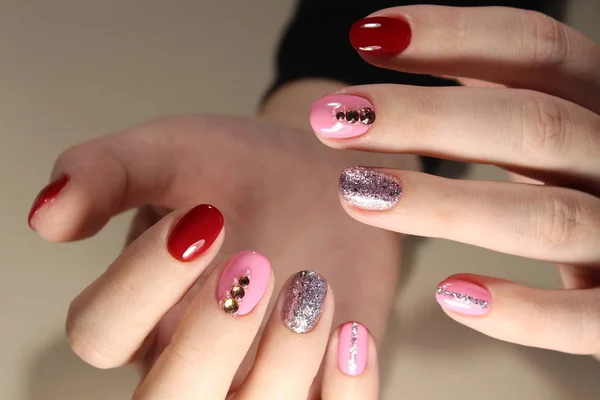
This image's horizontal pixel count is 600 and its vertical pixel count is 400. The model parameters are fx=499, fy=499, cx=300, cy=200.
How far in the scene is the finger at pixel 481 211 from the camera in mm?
378

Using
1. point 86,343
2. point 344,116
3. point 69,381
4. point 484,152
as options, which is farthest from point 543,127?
point 69,381

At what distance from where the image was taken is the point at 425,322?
2.03 feet

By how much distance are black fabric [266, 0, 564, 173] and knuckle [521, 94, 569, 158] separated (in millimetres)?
400

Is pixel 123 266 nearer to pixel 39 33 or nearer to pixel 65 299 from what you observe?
pixel 65 299

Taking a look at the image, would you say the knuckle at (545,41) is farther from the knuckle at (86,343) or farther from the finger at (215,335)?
the knuckle at (86,343)

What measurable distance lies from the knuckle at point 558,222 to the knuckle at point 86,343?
0.36m

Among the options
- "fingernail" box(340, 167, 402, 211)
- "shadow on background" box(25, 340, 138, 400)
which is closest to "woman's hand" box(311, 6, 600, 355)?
"fingernail" box(340, 167, 402, 211)

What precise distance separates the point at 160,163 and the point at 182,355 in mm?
190

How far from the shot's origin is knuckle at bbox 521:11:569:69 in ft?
1.43

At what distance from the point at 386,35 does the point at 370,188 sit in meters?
0.13

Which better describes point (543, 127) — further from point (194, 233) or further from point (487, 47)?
point (194, 233)

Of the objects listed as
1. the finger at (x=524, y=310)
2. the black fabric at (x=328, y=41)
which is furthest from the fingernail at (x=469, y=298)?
the black fabric at (x=328, y=41)

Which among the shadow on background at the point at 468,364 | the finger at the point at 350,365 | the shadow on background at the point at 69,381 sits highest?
the finger at the point at 350,365

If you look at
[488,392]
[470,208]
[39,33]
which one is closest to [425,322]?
[488,392]
